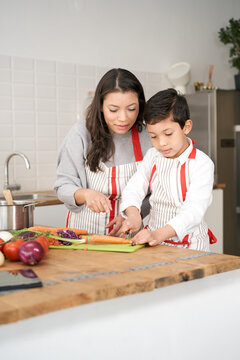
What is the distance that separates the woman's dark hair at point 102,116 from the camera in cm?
182

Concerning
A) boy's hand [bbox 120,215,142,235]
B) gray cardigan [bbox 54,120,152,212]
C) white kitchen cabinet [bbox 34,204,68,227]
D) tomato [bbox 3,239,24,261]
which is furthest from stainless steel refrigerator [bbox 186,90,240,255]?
tomato [bbox 3,239,24,261]

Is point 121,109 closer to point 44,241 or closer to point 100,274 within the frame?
point 44,241

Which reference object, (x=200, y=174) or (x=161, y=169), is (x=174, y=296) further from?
(x=161, y=169)

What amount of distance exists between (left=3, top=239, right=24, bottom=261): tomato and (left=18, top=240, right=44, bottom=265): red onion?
0.17 ft

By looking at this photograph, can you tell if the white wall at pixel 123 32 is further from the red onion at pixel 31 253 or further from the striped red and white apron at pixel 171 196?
the red onion at pixel 31 253

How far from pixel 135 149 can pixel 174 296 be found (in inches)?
36.1

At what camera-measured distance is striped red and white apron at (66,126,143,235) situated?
1.99 m

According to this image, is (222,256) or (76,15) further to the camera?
(76,15)

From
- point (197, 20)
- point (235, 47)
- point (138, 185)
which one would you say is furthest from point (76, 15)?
point (138, 185)

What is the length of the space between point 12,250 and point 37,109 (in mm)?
2227

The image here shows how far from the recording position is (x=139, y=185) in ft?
6.03

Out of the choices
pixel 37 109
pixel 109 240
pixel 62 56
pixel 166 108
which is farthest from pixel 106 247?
pixel 62 56

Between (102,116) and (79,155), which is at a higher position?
(102,116)

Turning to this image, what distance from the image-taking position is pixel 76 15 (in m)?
3.59
